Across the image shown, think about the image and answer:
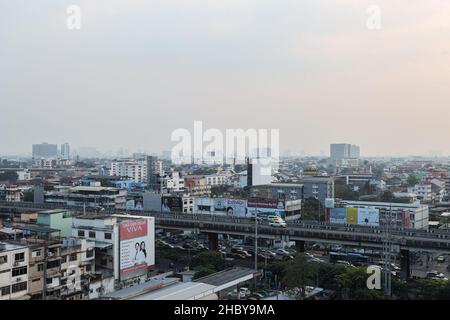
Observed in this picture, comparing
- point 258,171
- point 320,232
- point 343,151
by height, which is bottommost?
point 320,232

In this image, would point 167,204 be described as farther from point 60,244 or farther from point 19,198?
point 60,244

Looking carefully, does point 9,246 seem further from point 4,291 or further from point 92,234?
point 92,234

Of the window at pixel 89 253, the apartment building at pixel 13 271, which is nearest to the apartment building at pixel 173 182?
the window at pixel 89 253

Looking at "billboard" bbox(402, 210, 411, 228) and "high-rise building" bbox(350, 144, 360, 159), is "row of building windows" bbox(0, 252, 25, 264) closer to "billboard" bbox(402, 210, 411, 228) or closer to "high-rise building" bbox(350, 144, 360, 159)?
"billboard" bbox(402, 210, 411, 228)

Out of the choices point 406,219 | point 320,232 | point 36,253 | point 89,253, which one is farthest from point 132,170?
point 36,253

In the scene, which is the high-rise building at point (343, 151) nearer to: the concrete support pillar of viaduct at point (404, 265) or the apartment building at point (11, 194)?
the apartment building at point (11, 194)

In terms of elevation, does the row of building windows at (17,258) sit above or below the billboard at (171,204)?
above

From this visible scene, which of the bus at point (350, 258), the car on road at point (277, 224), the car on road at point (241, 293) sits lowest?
the bus at point (350, 258)
